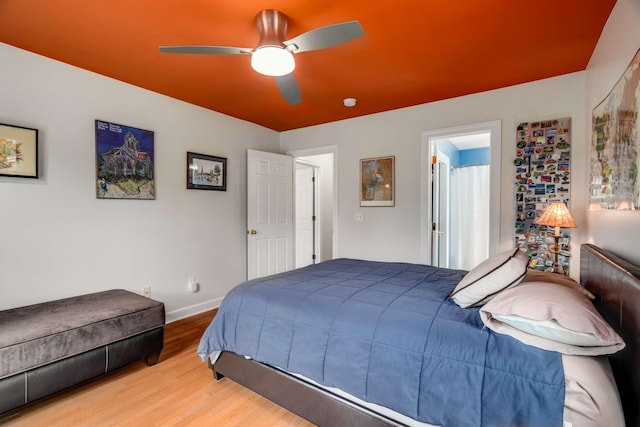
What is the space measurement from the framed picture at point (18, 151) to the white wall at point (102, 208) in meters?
0.06

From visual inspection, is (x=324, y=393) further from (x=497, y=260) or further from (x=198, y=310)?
(x=198, y=310)

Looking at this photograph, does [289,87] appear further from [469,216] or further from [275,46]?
[469,216]

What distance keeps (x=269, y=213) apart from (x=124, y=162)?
1.81 metres

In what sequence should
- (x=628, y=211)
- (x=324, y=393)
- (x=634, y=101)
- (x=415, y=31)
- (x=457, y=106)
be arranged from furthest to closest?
(x=457, y=106)
(x=415, y=31)
(x=324, y=393)
(x=628, y=211)
(x=634, y=101)

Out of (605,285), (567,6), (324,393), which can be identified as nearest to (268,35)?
(567,6)

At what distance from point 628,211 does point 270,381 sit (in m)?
2.06

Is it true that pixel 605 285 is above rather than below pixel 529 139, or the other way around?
below

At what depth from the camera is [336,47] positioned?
2.24 metres

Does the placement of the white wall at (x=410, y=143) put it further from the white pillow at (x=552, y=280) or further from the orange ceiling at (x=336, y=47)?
the white pillow at (x=552, y=280)

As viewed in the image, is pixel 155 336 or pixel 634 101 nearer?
pixel 634 101

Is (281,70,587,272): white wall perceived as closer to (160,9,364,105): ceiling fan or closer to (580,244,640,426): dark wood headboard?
(580,244,640,426): dark wood headboard

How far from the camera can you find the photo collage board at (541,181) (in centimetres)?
273

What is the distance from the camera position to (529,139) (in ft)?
9.43

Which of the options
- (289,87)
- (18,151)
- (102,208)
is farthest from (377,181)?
(18,151)
